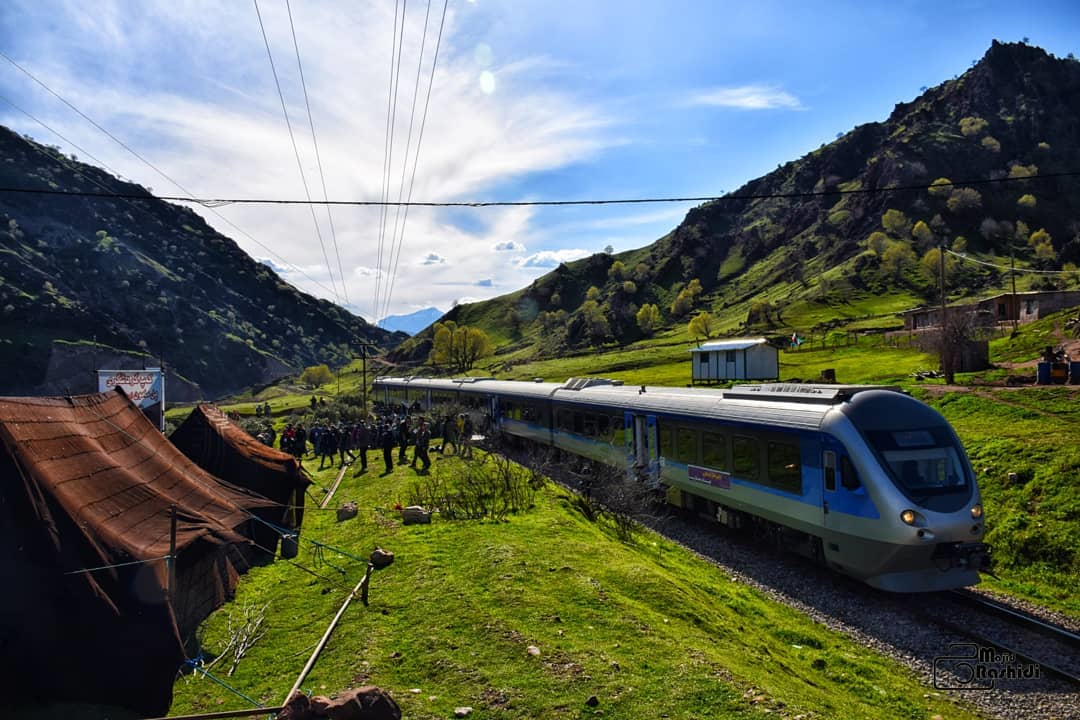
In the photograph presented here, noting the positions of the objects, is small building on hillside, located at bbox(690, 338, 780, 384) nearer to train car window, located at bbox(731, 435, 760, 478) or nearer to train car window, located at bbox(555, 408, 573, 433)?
train car window, located at bbox(555, 408, 573, 433)

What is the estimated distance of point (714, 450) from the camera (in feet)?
50.8

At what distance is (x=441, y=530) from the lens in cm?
1355

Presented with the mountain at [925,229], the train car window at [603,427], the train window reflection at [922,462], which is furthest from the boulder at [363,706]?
the mountain at [925,229]

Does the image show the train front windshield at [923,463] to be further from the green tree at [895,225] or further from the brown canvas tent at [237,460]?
the green tree at [895,225]

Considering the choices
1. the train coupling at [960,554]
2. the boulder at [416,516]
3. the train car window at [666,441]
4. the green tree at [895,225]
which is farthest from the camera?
the green tree at [895,225]

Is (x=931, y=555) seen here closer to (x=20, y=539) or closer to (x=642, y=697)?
(x=642, y=697)

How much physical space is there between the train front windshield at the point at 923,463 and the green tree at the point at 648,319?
142 meters

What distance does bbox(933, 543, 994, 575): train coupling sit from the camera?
10516 mm

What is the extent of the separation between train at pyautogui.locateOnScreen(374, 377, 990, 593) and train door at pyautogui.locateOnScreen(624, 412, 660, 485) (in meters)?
0.05

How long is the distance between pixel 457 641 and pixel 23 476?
18.0ft

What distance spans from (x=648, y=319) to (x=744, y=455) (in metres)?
141

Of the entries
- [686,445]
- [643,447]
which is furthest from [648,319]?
[686,445]

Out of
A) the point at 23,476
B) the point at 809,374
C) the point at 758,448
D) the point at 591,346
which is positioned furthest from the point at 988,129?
the point at 23,476

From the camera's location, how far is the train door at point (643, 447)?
59.8ft
